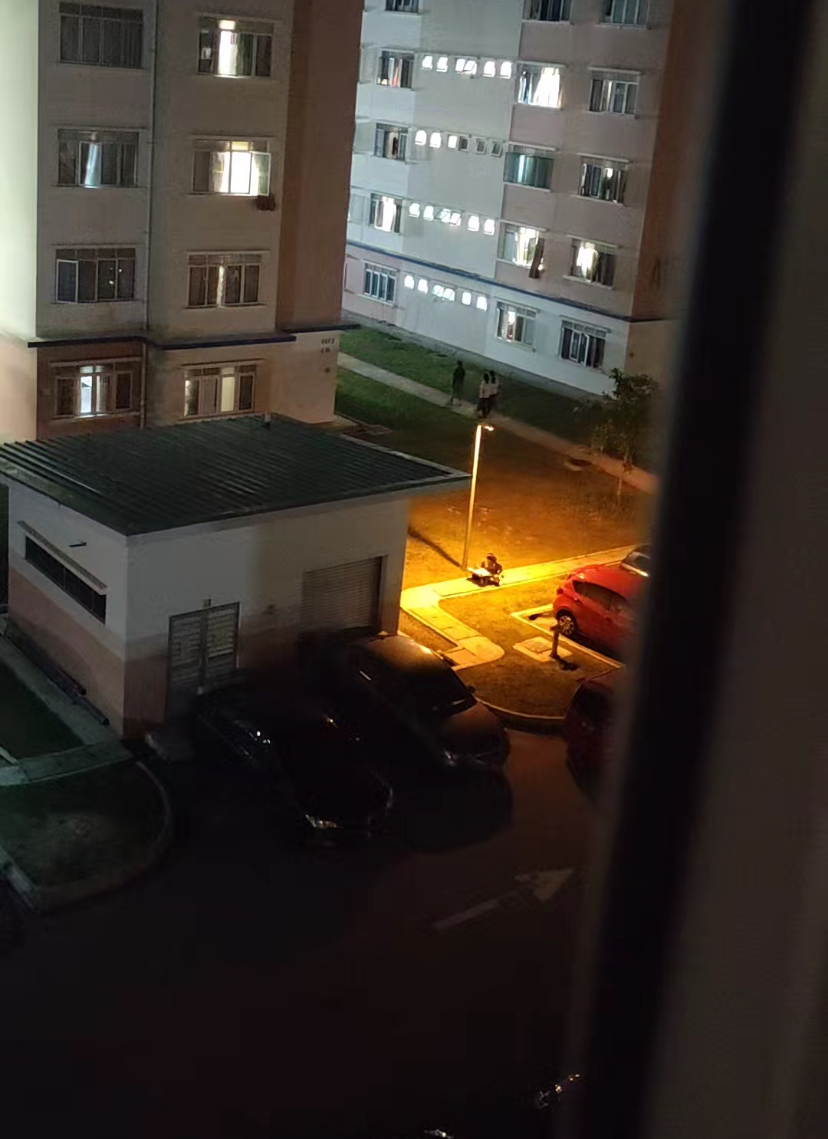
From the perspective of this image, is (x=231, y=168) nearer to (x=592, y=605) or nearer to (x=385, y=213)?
(x=592, y=605)

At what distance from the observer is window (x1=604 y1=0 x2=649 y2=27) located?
15730mm

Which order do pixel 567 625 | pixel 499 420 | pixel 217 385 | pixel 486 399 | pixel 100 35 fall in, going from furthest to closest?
pixel 499 420 < pixel 217 385 < pixel 100 35 < pixel 486 399 < pixel 567 625

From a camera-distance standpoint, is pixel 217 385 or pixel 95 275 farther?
pixel 217 385

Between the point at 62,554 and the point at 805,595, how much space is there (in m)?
7.47

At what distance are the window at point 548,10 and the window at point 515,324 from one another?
3600 mm

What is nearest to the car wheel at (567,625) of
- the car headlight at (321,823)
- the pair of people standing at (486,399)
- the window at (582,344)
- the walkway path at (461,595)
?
the walkway path at (461,595)

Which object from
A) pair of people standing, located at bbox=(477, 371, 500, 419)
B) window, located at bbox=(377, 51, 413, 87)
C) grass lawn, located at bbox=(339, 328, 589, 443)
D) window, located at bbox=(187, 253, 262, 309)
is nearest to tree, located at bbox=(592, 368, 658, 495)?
pair of people standing, located at bbox=(477, 371, 500, 419)

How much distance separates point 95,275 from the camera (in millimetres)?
12109

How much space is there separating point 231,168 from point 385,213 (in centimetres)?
816

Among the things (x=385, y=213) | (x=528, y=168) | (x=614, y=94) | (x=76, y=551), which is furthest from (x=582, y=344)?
(x=76, y=551)

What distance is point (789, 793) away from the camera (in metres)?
0.71

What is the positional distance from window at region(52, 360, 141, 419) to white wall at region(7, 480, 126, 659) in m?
4.05

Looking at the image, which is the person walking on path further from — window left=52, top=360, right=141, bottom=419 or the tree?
window left=52, top=360, right=141, bottom=419

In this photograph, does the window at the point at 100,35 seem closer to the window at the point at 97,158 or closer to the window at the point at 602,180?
the window at the point at 97,158
